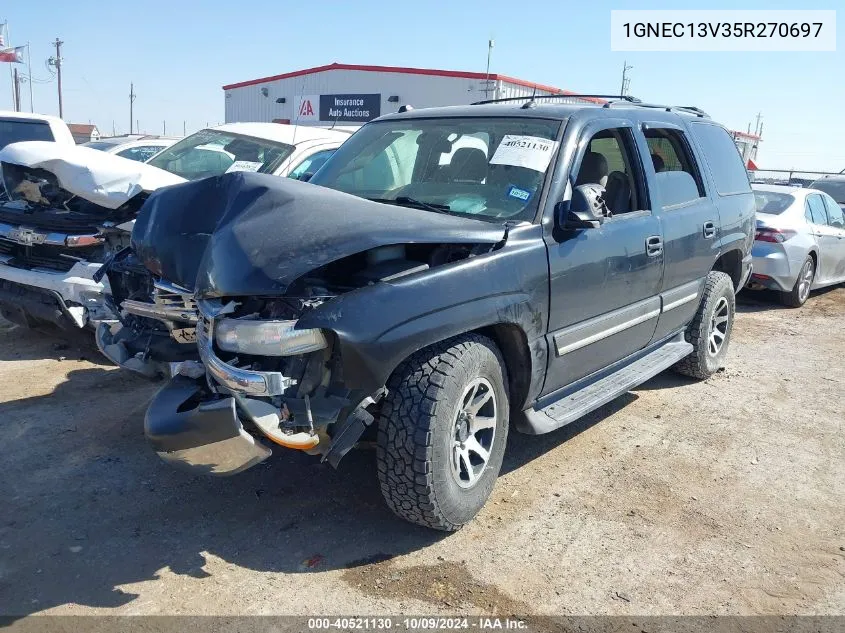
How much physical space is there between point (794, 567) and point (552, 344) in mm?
1530

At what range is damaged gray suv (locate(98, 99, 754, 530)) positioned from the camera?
3.00 m

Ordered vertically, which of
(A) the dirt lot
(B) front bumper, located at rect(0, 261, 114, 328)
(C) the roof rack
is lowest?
(A) the dirt lot

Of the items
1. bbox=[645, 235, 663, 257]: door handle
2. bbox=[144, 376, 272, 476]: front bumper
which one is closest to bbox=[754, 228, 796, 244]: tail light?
bbox=[645, 235, 663, 257]: door handle

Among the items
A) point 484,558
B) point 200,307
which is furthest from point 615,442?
point 200,307

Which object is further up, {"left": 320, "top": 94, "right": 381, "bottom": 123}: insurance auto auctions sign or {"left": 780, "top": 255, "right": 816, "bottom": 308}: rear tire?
{"left": 320, "top": 94, "right": 381, "bottom": 123}: insurance auto auctions sign

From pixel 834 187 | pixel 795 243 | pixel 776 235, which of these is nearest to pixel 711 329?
pixel 776 235

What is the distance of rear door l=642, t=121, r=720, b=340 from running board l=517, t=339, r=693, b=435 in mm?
168

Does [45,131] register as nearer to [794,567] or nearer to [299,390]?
[299,390]

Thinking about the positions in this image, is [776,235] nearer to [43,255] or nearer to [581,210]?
[581,210]

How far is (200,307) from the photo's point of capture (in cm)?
313

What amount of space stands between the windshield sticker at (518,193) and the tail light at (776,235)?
6.53 m

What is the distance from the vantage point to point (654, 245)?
15.2 feet

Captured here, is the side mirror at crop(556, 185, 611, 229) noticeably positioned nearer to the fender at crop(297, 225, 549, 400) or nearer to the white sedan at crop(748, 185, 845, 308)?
Result: the fender at crop(297, 225, 549, 400)

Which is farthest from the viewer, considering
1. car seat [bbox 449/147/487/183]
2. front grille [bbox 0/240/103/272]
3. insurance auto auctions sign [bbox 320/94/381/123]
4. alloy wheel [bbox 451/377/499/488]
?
insurance auto auctions sign [bbox 320/94/381/123]
